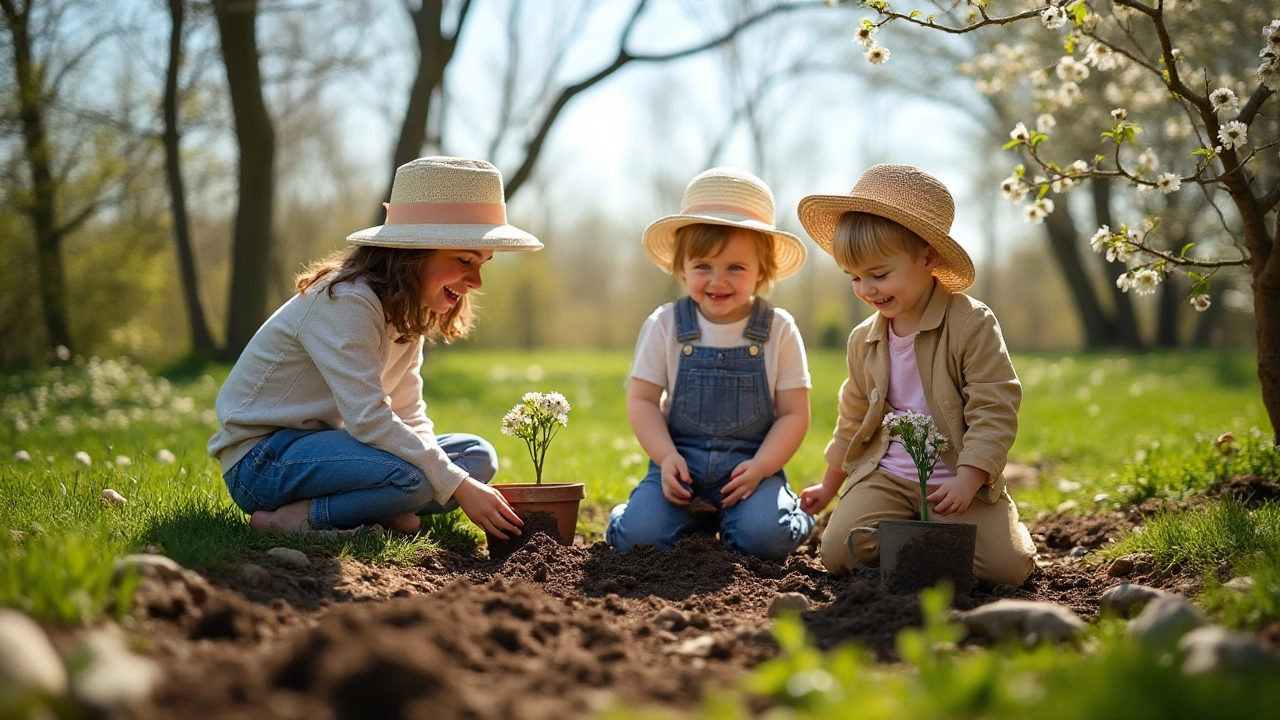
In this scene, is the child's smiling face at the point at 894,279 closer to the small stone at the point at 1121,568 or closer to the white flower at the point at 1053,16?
the white flower at the point at 1053,16

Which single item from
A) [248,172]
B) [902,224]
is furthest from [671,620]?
[248,172]

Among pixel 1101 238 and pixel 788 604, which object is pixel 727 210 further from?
pixel 788 604

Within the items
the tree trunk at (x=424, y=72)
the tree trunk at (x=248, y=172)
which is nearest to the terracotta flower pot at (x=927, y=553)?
the tree trunk at (x=424, y=72)

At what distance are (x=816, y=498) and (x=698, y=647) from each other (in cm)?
189

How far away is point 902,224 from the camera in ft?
12.5

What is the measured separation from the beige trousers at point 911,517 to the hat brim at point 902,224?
0.86m

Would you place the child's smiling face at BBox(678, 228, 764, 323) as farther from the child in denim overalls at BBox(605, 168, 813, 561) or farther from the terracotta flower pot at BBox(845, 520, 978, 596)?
the terracotta flower pot at BBox(845, 520, 978, 596)

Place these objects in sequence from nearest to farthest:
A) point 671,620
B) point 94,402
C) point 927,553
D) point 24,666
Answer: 1. point 24,666
2. point 671,620
3. point 927,553
4. point 94,402

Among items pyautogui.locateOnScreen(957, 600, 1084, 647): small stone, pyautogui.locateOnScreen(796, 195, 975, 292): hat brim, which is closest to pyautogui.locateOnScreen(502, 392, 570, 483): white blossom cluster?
pyautogui.locateOnScreen(796, 195, 975, 292): hat brim

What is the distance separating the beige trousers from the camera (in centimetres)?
354

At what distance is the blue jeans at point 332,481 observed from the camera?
3896 mm

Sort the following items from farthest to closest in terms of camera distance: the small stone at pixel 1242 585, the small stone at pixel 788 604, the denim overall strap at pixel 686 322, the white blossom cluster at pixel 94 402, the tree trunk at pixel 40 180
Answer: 1. the tree trunk at pixel 40 180
2. the white blossom cluster at pixel 94 402
3. the denim overall strap at pixel 686 322
4. the small stone at pixel 788 604
5. the small stone at pixel 1242 585

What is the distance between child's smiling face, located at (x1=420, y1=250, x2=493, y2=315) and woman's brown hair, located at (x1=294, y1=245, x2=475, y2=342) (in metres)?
0.03

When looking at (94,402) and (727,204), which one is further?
(94,402)
